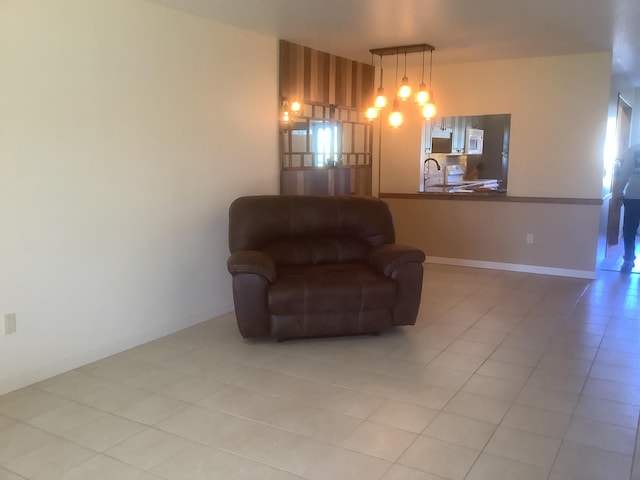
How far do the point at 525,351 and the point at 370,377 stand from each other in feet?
3.85

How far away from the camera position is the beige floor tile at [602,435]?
240 centimetres

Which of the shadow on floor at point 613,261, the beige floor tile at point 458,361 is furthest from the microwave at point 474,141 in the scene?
the beige floor tile at point 458,361

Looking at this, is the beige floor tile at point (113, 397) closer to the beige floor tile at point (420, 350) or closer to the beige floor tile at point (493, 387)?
the beige floor tile at point (420, 350)

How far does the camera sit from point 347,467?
7.38 feet

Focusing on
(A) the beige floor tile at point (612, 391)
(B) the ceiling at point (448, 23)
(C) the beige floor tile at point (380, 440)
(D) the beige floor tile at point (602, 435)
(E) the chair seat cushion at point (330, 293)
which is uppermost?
(B) the ceiling at point (448, 23)

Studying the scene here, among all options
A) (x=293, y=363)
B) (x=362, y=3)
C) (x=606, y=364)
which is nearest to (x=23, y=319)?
(x=293, y=363)

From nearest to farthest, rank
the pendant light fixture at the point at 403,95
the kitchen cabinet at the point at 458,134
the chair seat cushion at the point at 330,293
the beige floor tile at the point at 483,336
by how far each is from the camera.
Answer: the chair seat cushion at the point at 330,293 < the beige floor tile at the point at 483,336 < the pendant light fixture at the point at 403,95 < the kitchen cabinet at the point at 458,134

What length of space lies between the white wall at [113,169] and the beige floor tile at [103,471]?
1031 millimetres

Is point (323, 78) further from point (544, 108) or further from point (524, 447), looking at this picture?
point (524, 447)

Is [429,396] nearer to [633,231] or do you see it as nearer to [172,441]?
[172,441]

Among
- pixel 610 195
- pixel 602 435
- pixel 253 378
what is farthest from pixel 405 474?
pixel 610 195

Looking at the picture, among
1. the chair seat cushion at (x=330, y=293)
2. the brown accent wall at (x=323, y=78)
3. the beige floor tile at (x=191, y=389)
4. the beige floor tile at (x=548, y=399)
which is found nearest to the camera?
the beige floor tile at (x=548, y=399)

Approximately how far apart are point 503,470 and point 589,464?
38 centimetres

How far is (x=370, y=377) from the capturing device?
3184mm
